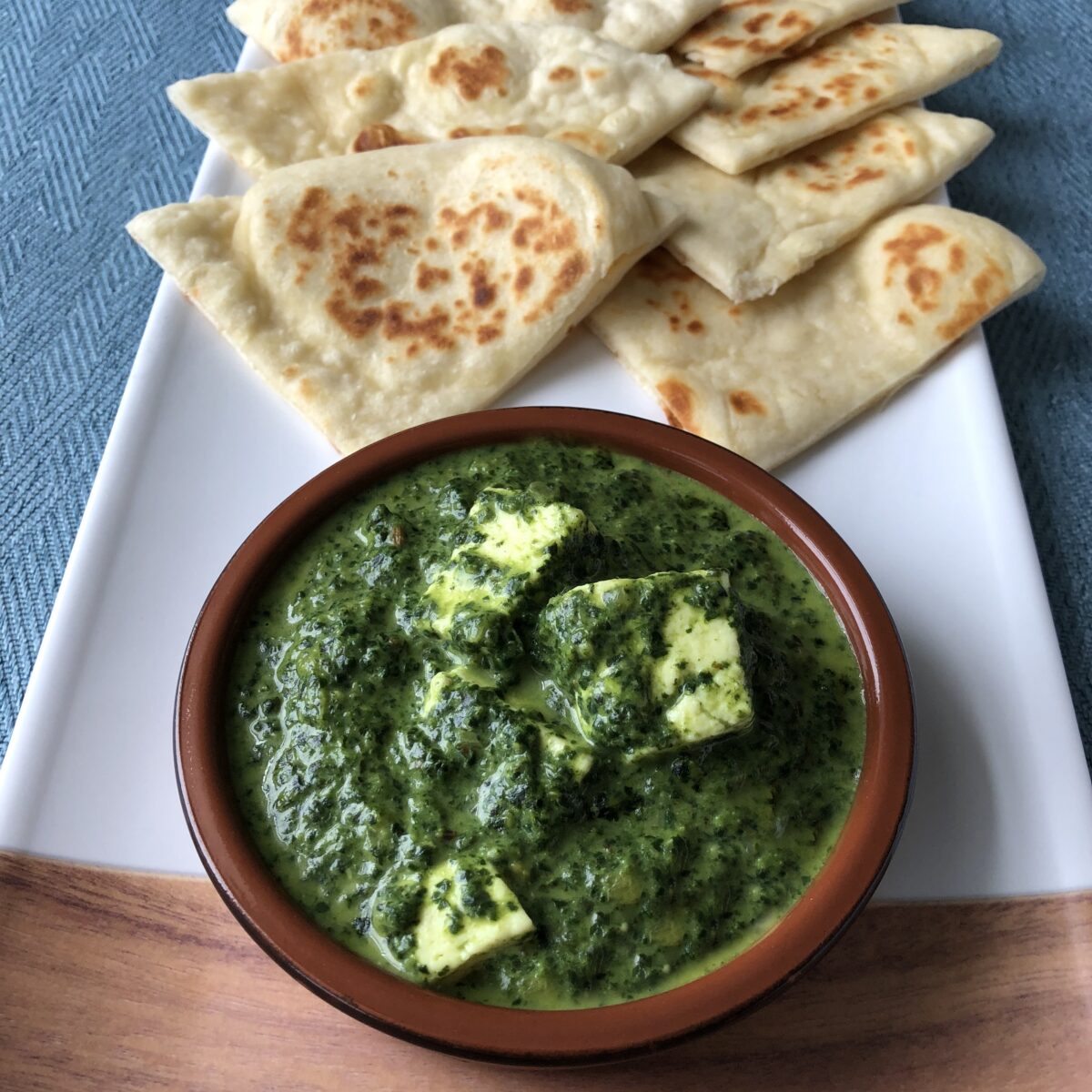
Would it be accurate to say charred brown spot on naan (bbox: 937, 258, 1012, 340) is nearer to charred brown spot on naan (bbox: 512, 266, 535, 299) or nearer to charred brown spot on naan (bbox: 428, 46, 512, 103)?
charred brown spot on naan (bbox: 512, 266, 535, 299)

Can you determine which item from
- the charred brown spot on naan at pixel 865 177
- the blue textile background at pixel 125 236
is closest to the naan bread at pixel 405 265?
the charred brown spot on naan at pixel 865 177

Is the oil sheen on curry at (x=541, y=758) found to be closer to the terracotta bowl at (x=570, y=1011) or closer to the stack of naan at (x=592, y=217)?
the terracotta bowl at (x=570, y=1011)

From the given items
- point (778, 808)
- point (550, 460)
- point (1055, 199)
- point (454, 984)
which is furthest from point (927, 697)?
point (1055, 199)

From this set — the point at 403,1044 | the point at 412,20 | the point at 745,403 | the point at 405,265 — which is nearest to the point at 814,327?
the point at 745,403

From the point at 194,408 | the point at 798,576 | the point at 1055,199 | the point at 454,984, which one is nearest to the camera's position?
the point at 454,984

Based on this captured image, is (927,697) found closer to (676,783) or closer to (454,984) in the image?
(676,783)

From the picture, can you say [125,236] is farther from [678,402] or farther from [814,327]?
[814,327]
